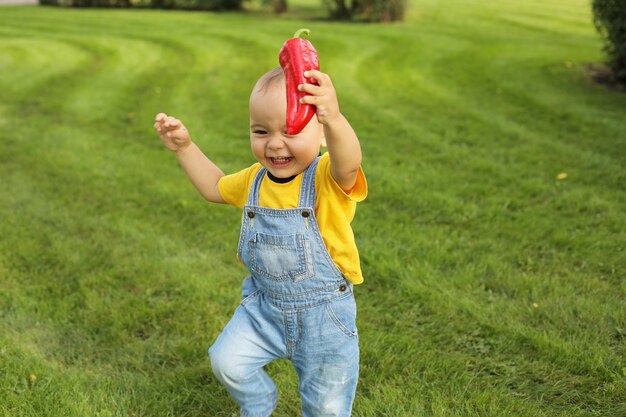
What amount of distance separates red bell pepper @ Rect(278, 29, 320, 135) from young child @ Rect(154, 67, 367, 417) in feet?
0.47

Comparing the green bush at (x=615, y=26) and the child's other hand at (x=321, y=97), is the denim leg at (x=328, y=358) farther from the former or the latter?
the green bush at (x=615, y=26)

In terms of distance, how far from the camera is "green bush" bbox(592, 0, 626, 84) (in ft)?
27.9

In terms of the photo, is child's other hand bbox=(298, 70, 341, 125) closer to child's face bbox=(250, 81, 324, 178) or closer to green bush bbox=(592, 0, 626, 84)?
child's face bbox=(250, 81, 324, 178)

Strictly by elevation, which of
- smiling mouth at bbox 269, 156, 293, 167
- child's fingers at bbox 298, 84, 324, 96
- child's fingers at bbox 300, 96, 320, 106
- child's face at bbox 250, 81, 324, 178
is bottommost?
smiling mouth at bbox 269, 156, 293, 167

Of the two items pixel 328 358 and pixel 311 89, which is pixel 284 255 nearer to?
pixel 328 358

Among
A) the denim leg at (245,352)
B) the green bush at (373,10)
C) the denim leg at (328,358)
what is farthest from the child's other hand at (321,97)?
the green bush at (373,10)

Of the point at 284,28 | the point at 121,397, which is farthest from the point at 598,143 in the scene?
the point at 284,28

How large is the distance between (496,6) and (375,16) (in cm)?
445

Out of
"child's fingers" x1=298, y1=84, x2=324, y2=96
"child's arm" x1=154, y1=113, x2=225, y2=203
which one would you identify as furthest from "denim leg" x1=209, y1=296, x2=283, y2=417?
"child's fingers" x1=298, y1=84, x2=324, y2=96

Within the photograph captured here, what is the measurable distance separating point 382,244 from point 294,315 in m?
2.25

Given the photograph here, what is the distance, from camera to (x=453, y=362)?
3281 mm

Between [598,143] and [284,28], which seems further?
[284,28]

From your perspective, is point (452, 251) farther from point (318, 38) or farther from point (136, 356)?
point (318, 38)

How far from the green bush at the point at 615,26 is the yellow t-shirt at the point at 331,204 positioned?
24.7 feet
